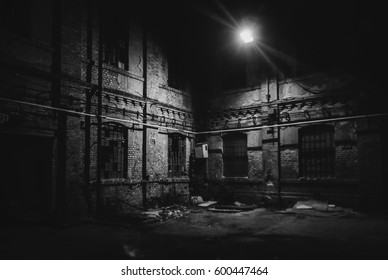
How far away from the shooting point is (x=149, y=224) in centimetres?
921

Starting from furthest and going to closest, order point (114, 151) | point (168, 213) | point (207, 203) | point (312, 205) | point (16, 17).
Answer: point (207, 203) → point (312, 205) → point (114, 151) → point (168, 213) → point (16, 17)

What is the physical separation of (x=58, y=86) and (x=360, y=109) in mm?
10425

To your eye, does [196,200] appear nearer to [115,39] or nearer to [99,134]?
[99,134]

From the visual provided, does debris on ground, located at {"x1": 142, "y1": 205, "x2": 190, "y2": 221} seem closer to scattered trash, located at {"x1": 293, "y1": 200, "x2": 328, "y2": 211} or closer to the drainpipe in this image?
the drainpipe

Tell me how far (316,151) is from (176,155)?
600 cm

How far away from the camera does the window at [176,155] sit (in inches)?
546

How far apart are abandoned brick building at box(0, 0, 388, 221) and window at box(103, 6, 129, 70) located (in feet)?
0.14

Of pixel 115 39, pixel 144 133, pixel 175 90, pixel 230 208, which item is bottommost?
pixel 230 208

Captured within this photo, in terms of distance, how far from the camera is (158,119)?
13133 millimetres

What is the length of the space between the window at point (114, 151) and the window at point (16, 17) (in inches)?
150

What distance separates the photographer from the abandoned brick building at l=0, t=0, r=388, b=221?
8922 millimetres

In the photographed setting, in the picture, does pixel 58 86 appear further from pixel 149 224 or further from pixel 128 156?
pixel 149 224

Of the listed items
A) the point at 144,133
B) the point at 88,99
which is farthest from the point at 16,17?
the point at 144,133

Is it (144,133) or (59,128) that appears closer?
(59,128)
